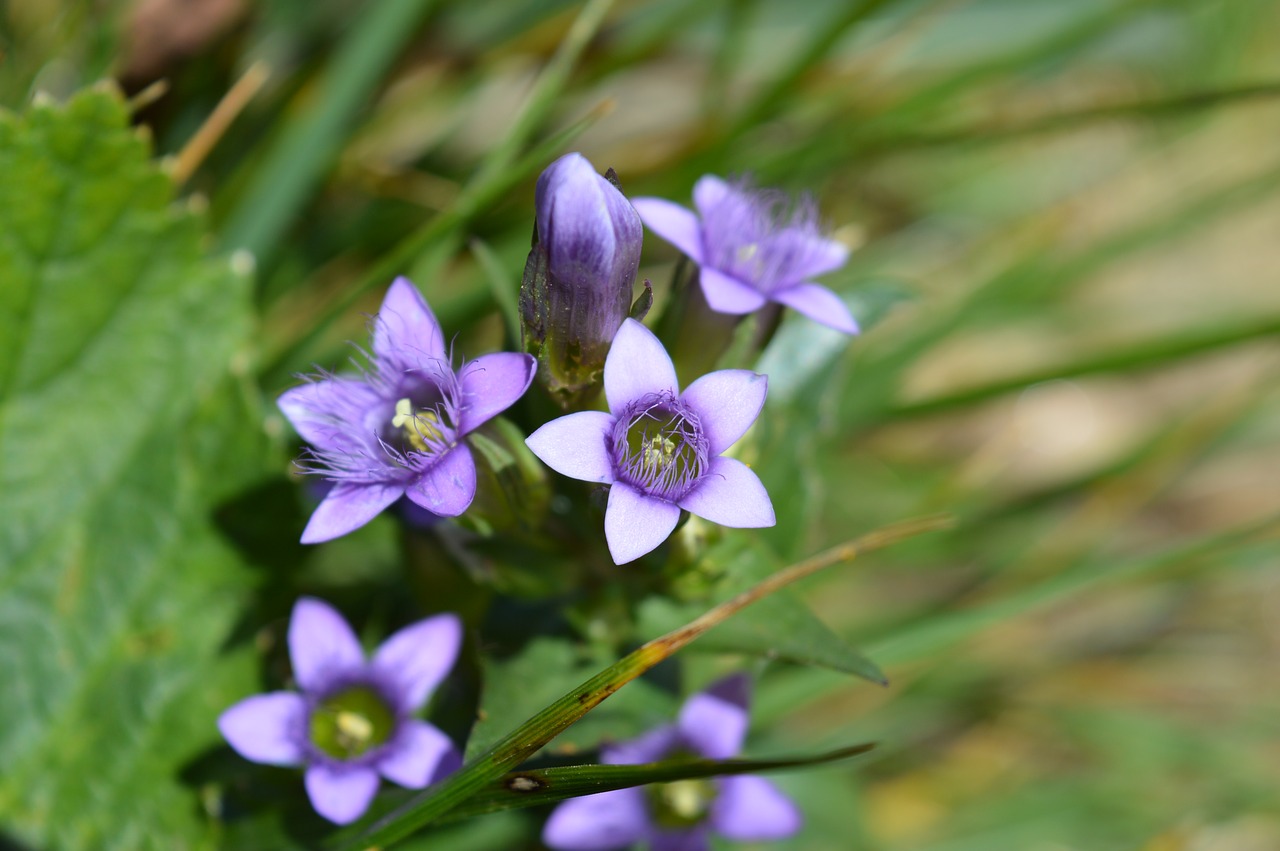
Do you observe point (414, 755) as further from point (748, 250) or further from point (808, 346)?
point (808, 346)

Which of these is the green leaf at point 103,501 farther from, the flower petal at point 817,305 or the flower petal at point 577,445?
the flower petal at point 817,305

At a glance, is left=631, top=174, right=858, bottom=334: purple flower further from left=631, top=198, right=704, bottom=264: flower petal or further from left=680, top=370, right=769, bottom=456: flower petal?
left=680, top=370, right=769, bottom=456: flower petal

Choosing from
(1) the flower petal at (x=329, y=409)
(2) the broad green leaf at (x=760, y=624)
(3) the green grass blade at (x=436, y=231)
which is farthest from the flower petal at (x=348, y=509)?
(3) the green grass blade at (x=436, y=231)

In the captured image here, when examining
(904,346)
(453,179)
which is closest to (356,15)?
(453,179)

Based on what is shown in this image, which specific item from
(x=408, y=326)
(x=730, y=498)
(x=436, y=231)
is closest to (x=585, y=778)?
(x=730, y=498)

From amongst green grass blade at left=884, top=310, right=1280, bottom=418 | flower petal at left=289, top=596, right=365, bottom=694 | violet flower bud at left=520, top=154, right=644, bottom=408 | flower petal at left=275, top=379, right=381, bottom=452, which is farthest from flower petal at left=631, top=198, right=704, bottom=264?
green grass blade at left=884, top=310, right=1280, bottom=418

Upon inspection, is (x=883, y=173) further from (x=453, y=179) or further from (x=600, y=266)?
(x=600, y=266)
